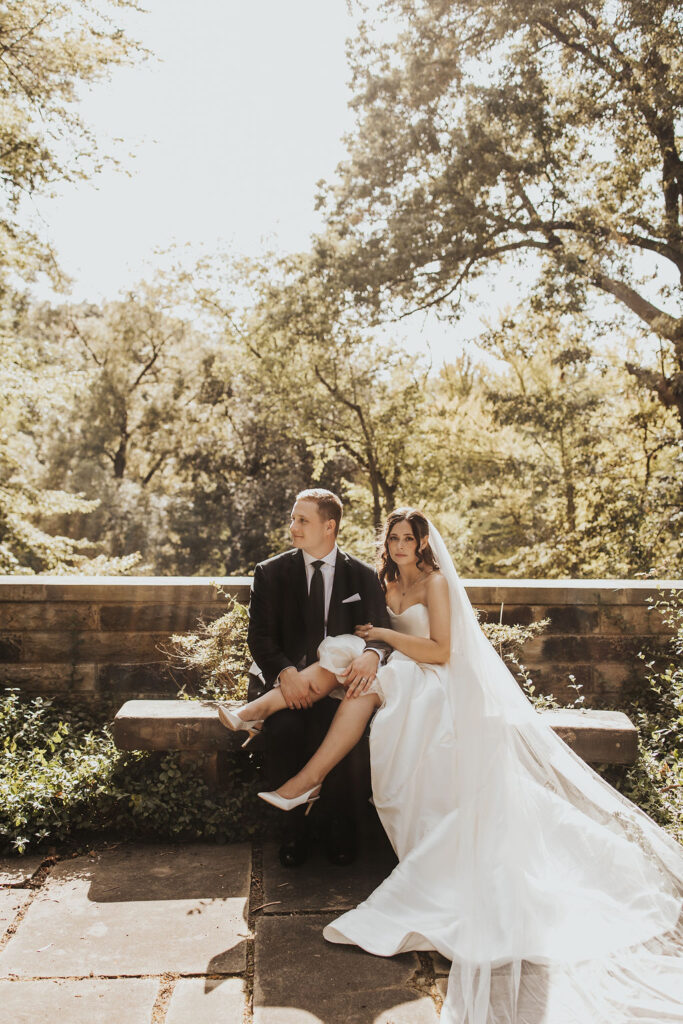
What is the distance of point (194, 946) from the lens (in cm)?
246

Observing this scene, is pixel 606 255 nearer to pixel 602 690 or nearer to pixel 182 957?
pixel 602 690

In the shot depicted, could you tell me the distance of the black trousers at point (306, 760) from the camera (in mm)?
3098

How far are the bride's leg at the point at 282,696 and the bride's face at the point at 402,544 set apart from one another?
0.65m

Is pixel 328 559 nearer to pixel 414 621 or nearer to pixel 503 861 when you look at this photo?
pixel 414 621

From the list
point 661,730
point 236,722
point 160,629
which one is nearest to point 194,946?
point 236,722

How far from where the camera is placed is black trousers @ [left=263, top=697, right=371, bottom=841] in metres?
3.10

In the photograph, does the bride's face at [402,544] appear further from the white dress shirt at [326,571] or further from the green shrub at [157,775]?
the green shrub at [157,775]

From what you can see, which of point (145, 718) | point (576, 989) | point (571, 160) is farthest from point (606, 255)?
point (576, 989)

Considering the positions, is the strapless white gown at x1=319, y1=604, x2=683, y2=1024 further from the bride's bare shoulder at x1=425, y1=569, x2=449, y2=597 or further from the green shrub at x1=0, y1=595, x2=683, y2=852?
the green shrub at x1=0, y1=595, x2=683, y2=852

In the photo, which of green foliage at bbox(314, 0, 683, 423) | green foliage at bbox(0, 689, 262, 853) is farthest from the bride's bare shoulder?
green foliage at bbox(314, 0, 683, 423)

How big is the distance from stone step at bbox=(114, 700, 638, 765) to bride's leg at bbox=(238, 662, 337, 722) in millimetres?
331

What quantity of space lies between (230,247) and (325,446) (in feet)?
20.0

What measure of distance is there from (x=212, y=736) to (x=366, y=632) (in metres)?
0.84

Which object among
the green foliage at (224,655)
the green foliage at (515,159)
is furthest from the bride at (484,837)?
the green foliage at (515,159)
